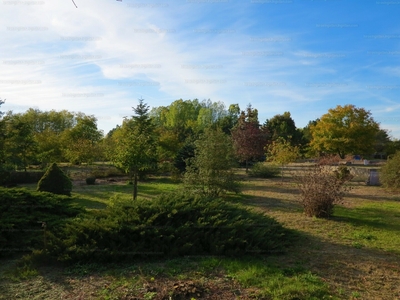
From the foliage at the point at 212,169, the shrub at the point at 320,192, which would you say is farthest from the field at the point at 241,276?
the foliage at the point at 212,169

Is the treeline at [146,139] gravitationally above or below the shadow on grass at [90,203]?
above

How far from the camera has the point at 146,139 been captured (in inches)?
495

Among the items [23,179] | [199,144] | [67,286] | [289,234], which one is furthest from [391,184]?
[23,179]

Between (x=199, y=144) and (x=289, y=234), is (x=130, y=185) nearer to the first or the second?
(x=199, y=144)

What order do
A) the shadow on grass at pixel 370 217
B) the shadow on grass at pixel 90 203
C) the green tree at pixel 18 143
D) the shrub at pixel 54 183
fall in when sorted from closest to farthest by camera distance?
1. the shadow on grass at pixel 370 217
2. the shadow on grass at pixel 90 203
3. the shrub at pixel 54 183
4. the green tree at pixel 18 143

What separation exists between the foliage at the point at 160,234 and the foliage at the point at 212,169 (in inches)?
254

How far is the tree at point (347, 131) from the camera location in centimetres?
3089

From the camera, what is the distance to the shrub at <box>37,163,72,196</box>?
12766mm

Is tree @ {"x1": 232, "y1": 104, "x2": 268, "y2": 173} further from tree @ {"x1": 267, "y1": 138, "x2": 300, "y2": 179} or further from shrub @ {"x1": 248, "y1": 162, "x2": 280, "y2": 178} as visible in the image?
tree @ {"x1": 267, "y1": 138, "x2": 300, "y2": 179}

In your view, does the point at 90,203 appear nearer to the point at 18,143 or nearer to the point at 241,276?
the point at 241,276

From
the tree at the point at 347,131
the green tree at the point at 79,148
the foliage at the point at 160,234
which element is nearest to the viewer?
the foliage at the point at 160,234

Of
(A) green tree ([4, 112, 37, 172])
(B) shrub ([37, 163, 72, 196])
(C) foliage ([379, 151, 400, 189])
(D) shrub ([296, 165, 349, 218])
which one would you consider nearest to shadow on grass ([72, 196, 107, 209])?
(B) shrub ([37, 163, 72, 196])

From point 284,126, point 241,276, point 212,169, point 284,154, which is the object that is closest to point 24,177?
point 212,169

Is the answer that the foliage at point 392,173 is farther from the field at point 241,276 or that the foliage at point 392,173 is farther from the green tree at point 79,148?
the green tree at point 79,148
